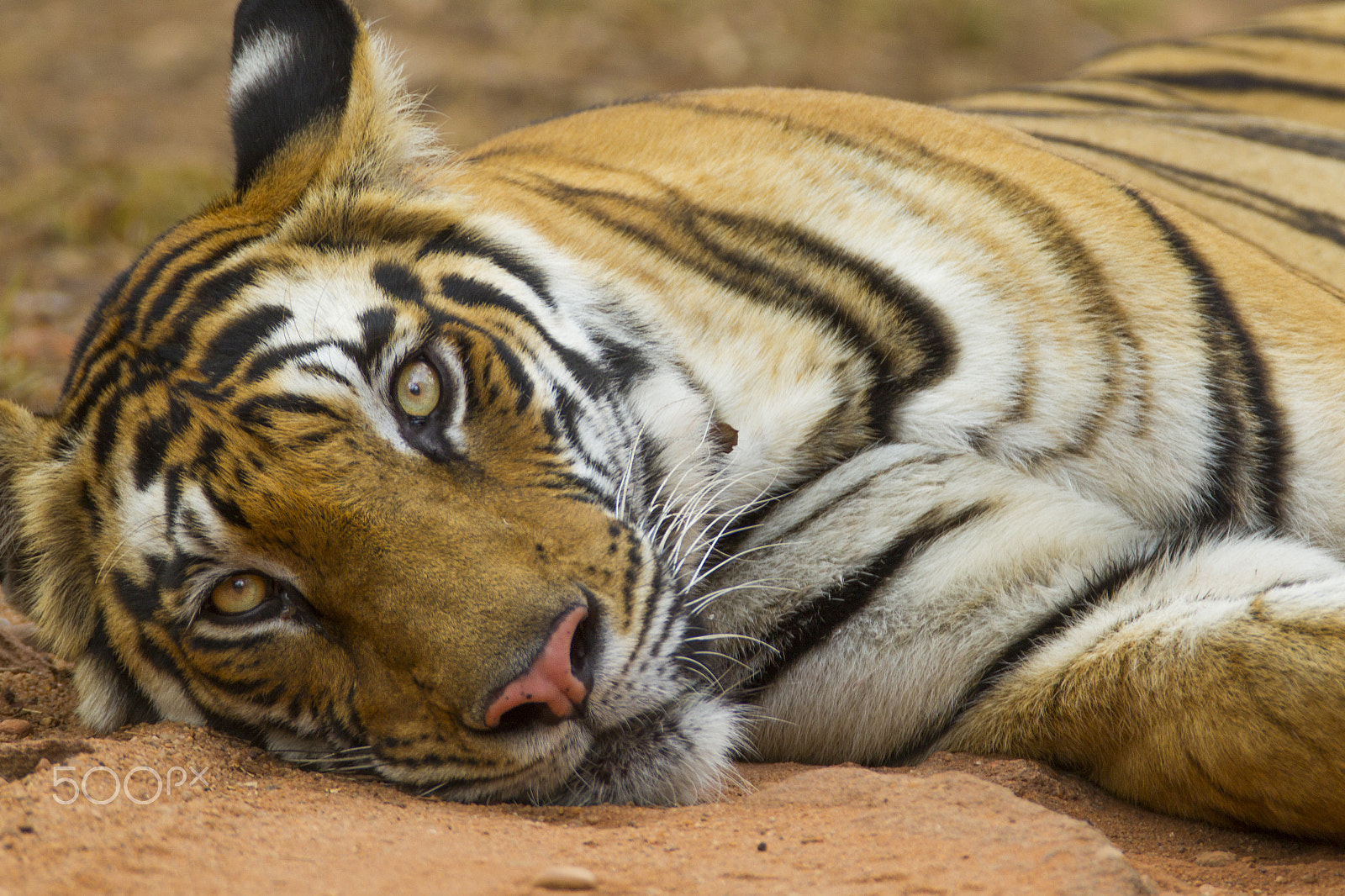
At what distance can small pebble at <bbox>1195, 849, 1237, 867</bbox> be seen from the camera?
4.77ft

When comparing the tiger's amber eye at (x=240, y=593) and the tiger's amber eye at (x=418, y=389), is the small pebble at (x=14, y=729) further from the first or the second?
the tiger's amber eye at (x=418, y=389)

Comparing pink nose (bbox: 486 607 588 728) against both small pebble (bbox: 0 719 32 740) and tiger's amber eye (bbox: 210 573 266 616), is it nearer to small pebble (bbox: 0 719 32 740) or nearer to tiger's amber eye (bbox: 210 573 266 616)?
tiger's amber eye (bbox: 210 573 266 616)

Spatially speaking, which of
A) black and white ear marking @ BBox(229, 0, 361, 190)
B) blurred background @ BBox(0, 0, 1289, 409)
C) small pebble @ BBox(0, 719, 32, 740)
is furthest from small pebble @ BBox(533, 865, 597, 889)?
blurred background @ BBox(0, 0, 1289, 409)

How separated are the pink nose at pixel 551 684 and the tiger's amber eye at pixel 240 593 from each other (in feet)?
1.30

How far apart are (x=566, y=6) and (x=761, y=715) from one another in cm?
584

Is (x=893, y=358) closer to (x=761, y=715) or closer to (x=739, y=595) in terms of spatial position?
(x=739, y=595)

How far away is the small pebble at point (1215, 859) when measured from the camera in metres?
1.45

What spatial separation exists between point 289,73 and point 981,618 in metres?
1.36

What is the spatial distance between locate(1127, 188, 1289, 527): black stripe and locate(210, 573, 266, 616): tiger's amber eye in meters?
1.37

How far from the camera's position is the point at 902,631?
1778mm

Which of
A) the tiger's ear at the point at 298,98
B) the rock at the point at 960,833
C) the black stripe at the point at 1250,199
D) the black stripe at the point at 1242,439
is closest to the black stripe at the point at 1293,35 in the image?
the black stripe at the point at 1250,199

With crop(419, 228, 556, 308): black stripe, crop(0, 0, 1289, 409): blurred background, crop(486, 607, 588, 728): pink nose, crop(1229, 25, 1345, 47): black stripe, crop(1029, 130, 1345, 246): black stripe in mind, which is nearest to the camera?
crop(486, 607, 588, 728): pink nose

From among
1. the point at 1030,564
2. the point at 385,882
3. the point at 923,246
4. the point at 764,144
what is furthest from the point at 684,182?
the point at 385,882

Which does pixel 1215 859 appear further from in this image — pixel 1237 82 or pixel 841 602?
pixel 1237 82
